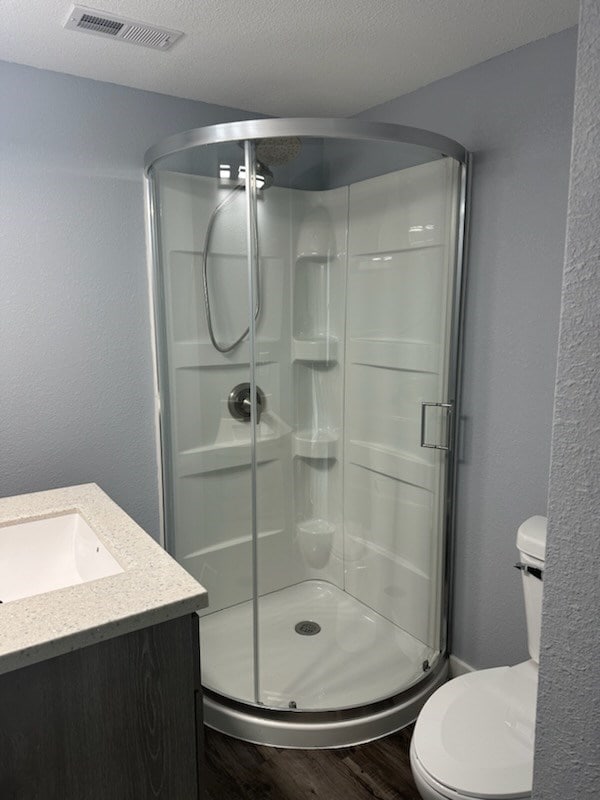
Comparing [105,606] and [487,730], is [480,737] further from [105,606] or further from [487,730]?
[105,606]

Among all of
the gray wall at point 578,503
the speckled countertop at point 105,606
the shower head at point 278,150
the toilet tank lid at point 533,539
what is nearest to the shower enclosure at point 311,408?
the shower head at point 278,150

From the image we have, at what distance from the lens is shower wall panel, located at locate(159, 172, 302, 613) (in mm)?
2021

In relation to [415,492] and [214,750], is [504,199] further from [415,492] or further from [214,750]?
[214,750]

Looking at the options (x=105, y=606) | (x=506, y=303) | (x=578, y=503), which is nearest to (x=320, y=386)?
(x=506, y=303)

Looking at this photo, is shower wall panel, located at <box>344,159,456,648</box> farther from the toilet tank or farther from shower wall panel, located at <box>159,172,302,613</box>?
the toilet tank

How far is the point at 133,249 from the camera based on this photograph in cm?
228

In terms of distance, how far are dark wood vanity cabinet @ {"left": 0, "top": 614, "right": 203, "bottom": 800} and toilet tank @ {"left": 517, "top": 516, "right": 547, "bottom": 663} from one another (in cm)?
100

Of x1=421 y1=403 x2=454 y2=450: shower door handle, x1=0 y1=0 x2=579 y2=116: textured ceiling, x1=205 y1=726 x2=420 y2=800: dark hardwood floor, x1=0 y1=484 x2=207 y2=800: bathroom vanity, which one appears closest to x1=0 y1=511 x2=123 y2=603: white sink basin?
x1=0 y1=484 x2=207 y2=800: bathroom vanity

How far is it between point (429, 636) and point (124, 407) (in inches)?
60.1

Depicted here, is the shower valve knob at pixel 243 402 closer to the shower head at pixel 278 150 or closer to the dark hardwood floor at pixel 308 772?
the shower head at pixel 278 150

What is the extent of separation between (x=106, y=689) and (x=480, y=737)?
97cm

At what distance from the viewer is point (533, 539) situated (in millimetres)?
1706

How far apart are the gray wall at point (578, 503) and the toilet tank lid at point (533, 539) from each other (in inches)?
37.6

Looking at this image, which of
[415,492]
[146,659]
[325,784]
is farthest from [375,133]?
[325,784]
